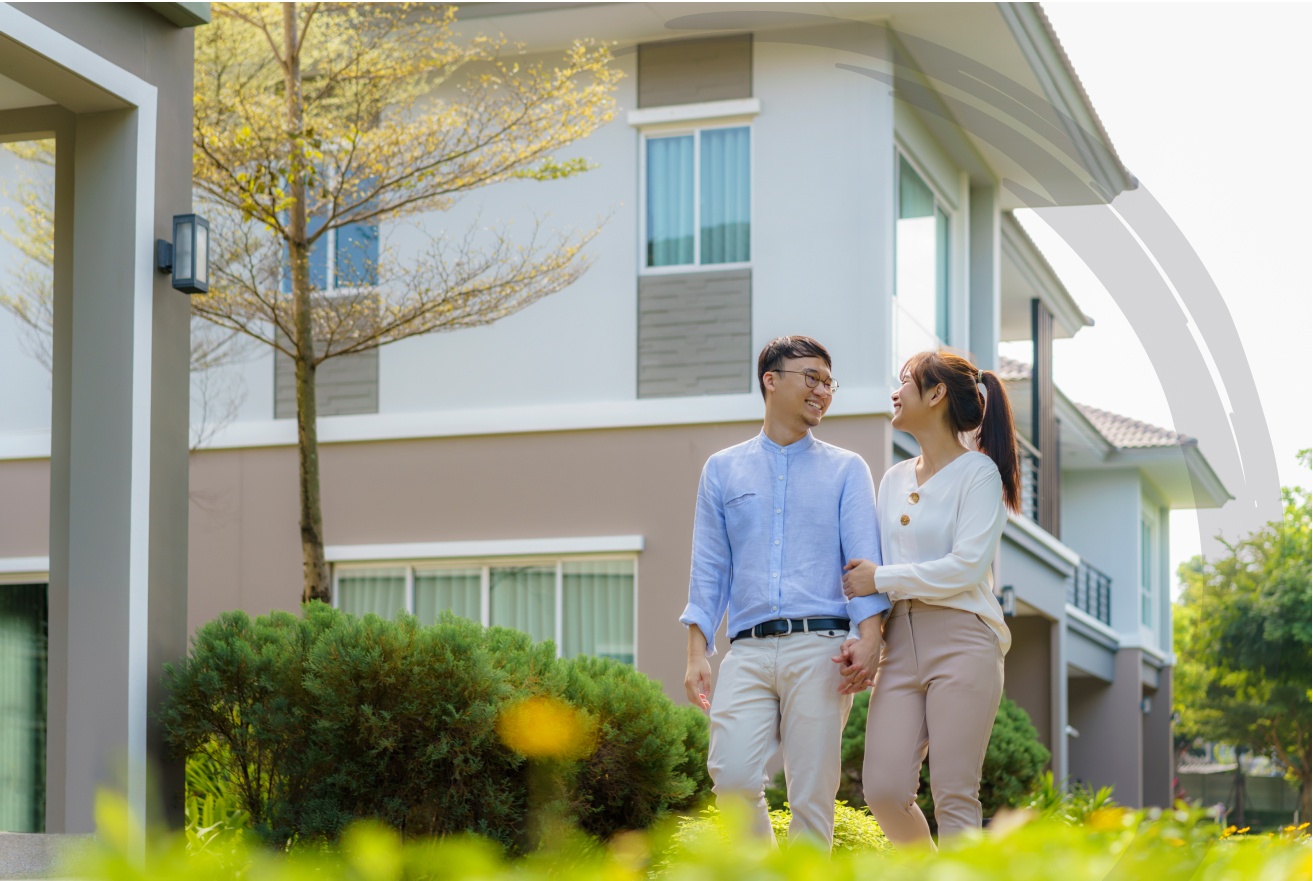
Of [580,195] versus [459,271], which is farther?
[580,195]

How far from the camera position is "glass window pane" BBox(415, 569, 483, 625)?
1299 cm

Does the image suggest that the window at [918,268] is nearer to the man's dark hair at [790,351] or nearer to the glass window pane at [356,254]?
the glass window pane at [356,254]

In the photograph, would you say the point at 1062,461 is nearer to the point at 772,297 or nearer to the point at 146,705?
the point at 772,297

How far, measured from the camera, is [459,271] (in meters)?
11.3

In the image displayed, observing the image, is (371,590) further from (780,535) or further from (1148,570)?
(1148,570)

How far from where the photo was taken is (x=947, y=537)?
4906 mm

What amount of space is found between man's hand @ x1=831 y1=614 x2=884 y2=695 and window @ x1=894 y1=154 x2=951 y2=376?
25.6 ft

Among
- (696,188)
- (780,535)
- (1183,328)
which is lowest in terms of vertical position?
(780,535)

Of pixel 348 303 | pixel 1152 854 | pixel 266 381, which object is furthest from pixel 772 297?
pixel 1152 854

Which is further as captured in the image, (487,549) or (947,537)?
(487,549)

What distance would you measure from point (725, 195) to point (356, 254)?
127 inches

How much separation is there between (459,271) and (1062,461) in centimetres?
1461

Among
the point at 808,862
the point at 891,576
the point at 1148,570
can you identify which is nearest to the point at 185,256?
the point at 891,576

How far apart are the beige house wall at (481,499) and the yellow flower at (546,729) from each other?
5869mm
